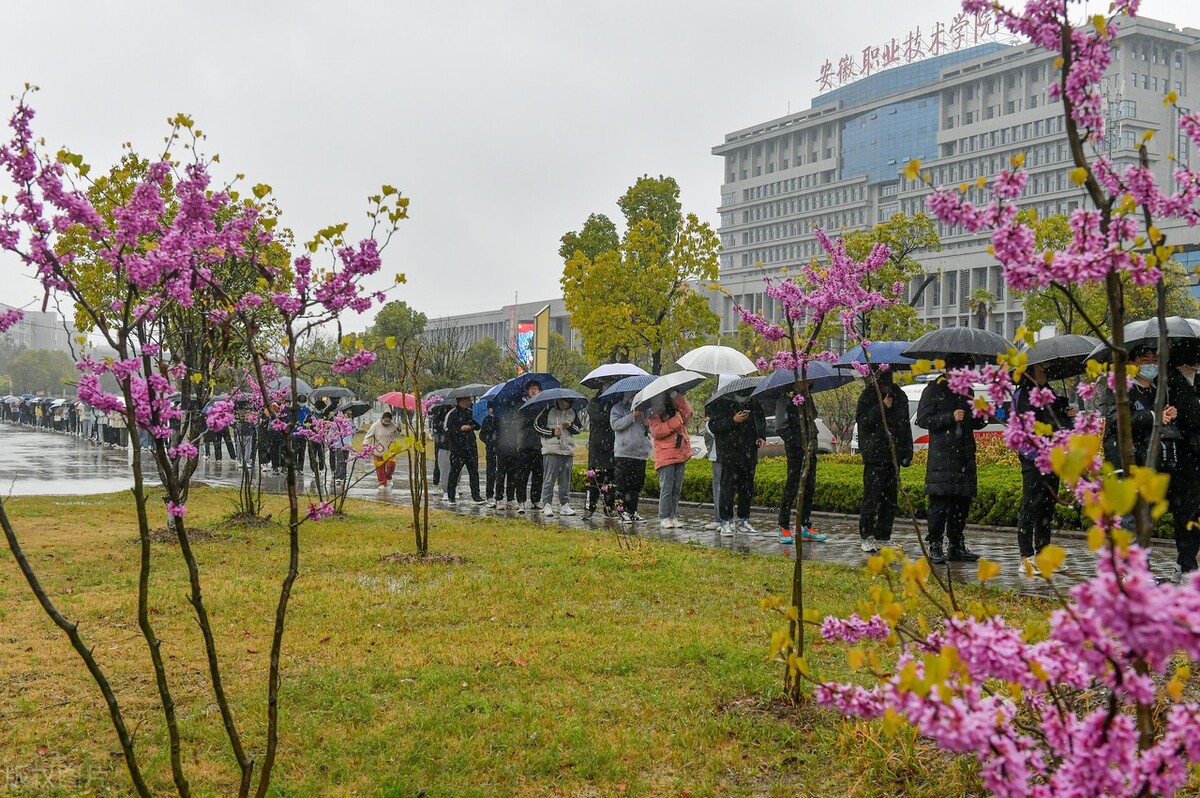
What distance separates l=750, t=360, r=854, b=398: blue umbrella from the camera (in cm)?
1155

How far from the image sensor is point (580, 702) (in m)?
5.18

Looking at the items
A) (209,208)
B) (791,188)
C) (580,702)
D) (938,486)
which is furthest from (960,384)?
(791,188)

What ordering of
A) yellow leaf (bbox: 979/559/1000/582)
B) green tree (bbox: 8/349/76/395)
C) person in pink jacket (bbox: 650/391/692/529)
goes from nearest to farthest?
yellow leaf (bbox: 979/559/1000/582), person in pink jacket (bbox: 650/391/692/529), green tree (bbox: 8/349/76/395)

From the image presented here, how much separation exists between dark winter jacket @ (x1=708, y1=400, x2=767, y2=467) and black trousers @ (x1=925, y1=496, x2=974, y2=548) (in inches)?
103

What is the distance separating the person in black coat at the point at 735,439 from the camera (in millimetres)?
11898

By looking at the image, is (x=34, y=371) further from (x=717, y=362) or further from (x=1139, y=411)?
(x=1139, y=411)

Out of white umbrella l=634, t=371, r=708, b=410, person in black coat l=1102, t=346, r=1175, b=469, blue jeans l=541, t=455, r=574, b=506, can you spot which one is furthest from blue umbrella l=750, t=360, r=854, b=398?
person in black coat l=1102, t=346, r=1175, b=469

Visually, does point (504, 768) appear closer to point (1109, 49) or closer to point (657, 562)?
point (1109, 49)

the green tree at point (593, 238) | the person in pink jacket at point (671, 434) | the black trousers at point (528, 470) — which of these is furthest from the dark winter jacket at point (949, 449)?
the green tree at point (593, 238)

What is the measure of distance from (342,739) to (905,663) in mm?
3380

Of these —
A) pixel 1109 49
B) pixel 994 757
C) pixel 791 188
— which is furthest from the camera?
pixel 791 188

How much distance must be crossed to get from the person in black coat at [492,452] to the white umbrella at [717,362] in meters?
3.70

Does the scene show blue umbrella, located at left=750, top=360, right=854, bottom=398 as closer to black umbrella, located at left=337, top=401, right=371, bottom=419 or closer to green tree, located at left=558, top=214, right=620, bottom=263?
black umbrella, located at left=337, top=401, right=371, bottom=419

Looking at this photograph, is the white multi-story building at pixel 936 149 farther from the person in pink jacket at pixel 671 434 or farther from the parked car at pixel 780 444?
the person in pink jacket at pixel 671 434
